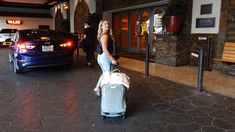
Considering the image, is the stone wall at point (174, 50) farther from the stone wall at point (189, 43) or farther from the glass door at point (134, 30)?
the glass door at point (134, 30)

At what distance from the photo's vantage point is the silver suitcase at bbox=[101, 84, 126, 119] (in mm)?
3162

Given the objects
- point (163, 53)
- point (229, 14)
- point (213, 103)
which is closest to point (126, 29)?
point (163, 53)

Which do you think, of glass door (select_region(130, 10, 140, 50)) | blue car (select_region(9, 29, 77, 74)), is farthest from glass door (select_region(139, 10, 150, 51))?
blue car (select_region(9, 29, 77, 74))

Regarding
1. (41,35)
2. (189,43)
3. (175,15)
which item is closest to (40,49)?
(41,35)

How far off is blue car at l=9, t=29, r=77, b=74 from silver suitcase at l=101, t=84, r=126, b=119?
12.0ft

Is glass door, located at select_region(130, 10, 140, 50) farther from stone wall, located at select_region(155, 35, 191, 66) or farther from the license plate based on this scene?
the license plate

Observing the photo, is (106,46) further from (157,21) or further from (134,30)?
(134,30)

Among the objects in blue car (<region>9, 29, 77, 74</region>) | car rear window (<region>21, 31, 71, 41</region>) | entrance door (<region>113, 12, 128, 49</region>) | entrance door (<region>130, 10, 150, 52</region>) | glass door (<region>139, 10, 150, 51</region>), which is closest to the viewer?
blue car (<region>9, 29, 77, 74</region>)

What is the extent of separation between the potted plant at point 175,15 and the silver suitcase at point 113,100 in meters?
4.88

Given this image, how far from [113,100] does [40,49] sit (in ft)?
12.6

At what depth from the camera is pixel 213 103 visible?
396 cm

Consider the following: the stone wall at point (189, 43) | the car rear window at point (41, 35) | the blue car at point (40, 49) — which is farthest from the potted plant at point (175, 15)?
the car rear window at point (41, 35)

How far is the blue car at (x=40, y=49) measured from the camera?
607cm

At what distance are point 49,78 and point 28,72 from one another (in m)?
1.21
